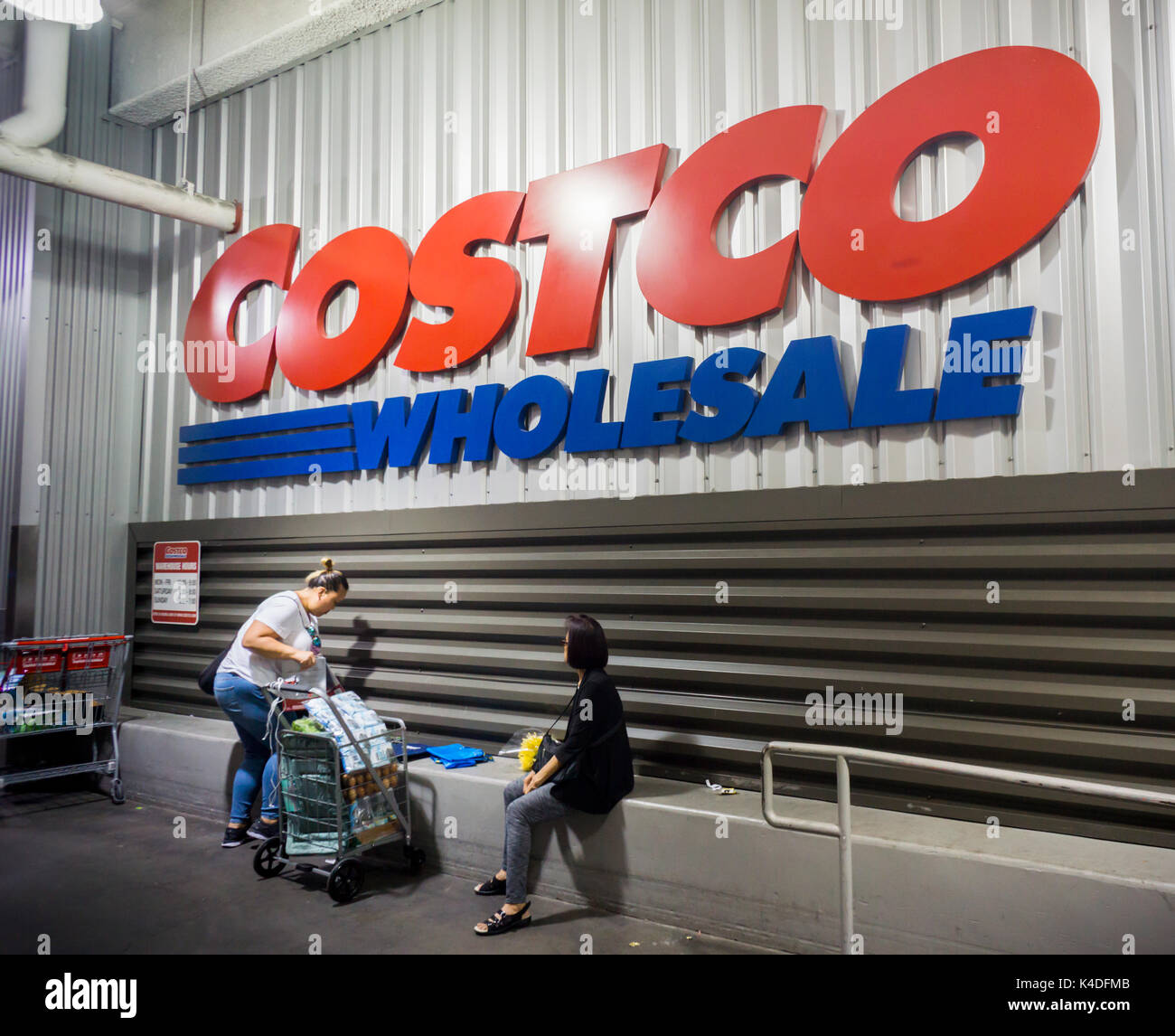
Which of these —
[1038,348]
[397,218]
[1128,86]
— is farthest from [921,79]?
[397,218]

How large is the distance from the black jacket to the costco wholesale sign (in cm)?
152

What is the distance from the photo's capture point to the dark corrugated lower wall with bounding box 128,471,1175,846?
380 centimetres

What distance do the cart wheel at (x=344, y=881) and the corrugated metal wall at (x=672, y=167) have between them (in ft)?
7.62

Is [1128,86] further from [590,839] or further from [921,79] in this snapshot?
[590,839]

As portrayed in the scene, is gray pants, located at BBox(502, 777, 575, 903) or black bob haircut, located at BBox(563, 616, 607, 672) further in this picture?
black bob haircut, located at BBox(563, 616, 607, 672)

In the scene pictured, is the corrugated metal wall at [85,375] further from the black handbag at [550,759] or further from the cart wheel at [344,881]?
the black handbag at [550,759]

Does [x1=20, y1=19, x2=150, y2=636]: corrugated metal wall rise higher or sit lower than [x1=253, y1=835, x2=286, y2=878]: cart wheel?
higher

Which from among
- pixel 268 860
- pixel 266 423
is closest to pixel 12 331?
pixel 266 423

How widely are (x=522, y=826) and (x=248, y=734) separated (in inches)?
90.5

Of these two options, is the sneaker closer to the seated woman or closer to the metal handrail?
the seated woman

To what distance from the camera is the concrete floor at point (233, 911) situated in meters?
4.08

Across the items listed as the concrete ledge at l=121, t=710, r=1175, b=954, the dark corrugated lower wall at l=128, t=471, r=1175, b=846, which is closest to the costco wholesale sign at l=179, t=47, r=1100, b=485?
the dark corrugated lower wall at l=128, t=471, r=1175, b=846

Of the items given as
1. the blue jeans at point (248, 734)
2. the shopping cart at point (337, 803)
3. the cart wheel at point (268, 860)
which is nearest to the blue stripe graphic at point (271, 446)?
the blue jeans at point (248, 734)

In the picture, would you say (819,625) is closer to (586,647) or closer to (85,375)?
(586,647)
